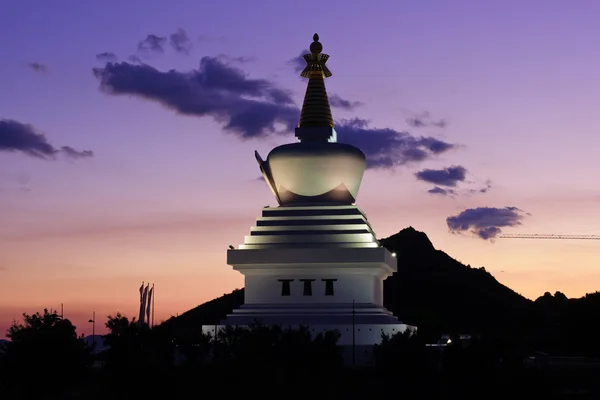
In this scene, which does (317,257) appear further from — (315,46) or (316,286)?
(315,46)

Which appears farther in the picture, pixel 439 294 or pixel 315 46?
pixel 439 294

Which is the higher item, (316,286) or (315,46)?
(315,46)

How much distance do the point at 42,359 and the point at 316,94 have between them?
21218 millimetres

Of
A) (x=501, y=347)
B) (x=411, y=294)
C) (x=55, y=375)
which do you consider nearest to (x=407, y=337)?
(x=501, y=347)

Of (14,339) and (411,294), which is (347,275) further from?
(411,294)

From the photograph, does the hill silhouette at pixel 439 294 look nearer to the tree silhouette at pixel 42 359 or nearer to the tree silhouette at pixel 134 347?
the tree silhouette at pixel 134 347

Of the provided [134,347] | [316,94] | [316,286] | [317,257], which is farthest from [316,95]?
[134,347]

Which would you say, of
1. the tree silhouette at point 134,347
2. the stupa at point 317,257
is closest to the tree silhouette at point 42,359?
the tree silhouette at point 134,347

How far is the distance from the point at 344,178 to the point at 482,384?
15.4 meters

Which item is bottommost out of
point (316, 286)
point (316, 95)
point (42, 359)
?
point (42, 359)

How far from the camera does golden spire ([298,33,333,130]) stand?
165 feet

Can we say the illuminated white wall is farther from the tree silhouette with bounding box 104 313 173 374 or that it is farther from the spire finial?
the spire finial

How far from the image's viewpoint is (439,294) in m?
117

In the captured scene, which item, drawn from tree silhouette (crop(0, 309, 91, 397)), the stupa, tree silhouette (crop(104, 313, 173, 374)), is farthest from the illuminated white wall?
tree silhouette (crop(0, 309, 91, 397))
